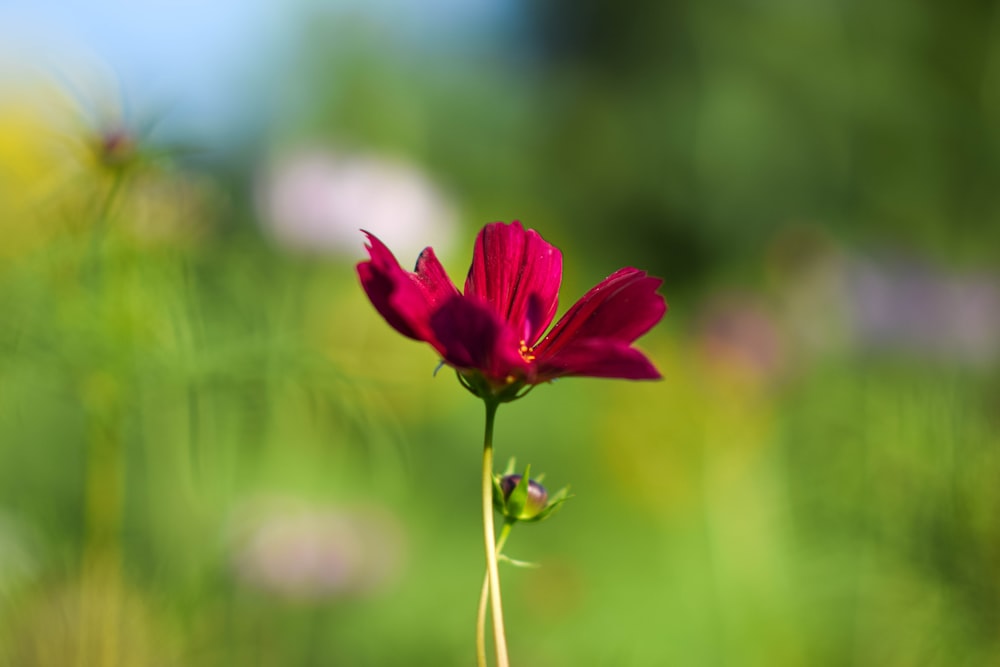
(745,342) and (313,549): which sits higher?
(745,342)

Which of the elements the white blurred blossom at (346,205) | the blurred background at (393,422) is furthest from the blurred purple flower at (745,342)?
the white blurred blossom at (346,205)

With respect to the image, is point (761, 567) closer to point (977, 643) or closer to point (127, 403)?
point (977, 643)

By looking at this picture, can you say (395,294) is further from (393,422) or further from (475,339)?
(393,422)

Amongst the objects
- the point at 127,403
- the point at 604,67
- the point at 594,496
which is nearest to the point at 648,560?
the point at 594,496

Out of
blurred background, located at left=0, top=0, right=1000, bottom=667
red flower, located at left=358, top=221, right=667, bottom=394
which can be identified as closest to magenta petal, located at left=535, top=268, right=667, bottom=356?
red flower, located at left=358, top=221, right=667, bottom=394

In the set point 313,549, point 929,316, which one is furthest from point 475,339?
point 929,316

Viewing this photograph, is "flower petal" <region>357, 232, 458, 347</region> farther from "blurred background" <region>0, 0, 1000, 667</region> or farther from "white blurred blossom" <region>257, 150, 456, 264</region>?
"white blurred blossom" <region>257, 150, 456, 264</region>
